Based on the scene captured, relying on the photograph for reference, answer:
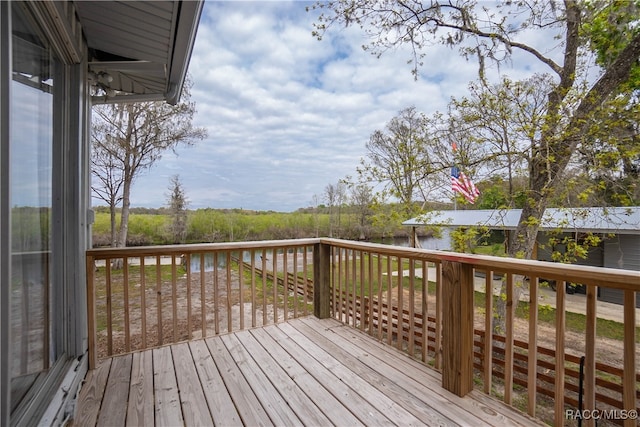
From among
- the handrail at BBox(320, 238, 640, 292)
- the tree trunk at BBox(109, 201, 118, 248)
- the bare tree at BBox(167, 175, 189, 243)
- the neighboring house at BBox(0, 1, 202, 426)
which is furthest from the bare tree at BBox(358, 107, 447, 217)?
the bare tree at BBox(167, 175, 189, 243)

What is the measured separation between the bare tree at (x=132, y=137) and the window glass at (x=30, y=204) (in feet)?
24.3

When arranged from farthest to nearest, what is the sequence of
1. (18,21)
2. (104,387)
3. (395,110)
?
(395,110) → (104,387) → (18,21)

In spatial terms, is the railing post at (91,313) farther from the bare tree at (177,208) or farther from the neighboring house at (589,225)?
the bare tree at (177,208)

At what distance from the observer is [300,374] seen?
2.10 meters

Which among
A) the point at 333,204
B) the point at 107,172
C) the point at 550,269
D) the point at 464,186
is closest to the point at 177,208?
the point at 107,172

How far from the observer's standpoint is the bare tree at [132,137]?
8031 millimetres

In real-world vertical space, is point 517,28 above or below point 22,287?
above

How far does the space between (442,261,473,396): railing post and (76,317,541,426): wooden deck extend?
9cm

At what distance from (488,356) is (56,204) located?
2824 millimetres

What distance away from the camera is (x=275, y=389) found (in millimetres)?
1916

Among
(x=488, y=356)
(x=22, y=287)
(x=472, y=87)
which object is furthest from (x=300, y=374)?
(x=472, y=87)

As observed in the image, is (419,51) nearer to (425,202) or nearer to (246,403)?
(425,202)

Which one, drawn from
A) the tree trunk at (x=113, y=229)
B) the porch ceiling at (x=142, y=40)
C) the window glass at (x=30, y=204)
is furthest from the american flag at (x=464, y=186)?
the tree trunk at (x=113, y=229)

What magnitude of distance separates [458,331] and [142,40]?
2.97m
